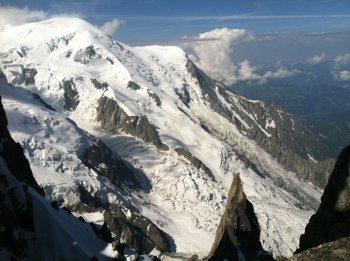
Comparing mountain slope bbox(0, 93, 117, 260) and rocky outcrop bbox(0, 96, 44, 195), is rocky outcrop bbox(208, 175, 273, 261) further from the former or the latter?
rocky outcrop bbox(0, 96, 44, 195)

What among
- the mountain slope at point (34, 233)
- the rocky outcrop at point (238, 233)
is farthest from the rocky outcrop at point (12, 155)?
the rocky outcrop at point (238, 233)

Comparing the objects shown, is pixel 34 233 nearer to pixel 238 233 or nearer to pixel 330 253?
pixel 330 253

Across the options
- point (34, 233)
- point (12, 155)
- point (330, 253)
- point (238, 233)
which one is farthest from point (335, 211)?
point (238, 233)

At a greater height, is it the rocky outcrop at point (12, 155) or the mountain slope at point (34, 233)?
the rocky outcrop at point (12, 155)

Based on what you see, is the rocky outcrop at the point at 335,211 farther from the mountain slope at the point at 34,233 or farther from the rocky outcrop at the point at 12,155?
the rocky outcrop at the point at 12,155

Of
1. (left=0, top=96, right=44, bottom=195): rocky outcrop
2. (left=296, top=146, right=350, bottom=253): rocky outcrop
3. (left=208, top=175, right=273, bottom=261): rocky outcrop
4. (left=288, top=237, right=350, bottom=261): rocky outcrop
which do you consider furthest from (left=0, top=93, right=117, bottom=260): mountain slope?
(left=208, top=175, right=273, bottom=261): rocky outcrop

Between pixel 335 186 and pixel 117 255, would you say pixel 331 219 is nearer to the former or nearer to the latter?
pixel 335 186
